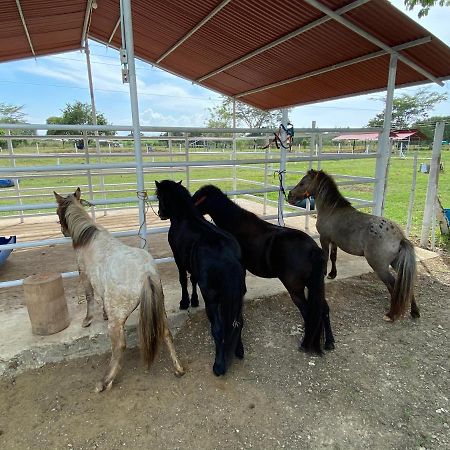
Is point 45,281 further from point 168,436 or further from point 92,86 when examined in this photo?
point 92,86

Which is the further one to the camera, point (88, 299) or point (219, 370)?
point (88, 299)

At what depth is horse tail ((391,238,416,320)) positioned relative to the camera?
301cm

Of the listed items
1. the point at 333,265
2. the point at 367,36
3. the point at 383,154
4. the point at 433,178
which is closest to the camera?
the point at 367,36

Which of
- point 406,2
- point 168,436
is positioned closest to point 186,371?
point 168,436

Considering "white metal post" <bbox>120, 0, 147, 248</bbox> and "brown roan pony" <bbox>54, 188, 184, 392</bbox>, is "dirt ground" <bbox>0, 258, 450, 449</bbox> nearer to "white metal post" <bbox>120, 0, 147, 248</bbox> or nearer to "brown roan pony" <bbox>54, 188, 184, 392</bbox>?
"brown roan pony" <bbox>54, 188, 184, 392</bbox>

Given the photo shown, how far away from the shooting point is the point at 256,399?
2.16m

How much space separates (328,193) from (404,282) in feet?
4.41

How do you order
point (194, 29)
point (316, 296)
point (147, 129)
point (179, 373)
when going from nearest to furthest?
point (179, 373), point (316, 296), point (147, 129), point (194, 29)

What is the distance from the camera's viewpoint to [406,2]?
17.2 ft

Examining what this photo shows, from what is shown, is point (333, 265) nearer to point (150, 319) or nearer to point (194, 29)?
point (150, 319)

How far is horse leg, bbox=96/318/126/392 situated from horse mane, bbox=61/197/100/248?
706 mm

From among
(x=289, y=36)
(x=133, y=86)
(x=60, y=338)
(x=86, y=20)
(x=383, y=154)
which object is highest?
(x=86, y=20)

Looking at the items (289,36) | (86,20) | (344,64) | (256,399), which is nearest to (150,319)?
(256,399)

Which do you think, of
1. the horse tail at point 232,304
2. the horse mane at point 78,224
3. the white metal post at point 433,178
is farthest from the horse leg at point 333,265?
→ the horse mane at point 78,224
